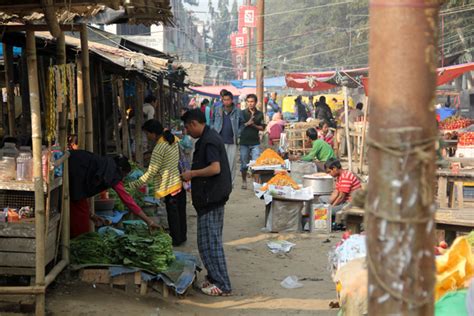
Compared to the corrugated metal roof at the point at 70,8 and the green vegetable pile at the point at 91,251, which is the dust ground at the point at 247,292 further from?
the corrugated metal roof at the point at 70,8

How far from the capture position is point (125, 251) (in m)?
6.95

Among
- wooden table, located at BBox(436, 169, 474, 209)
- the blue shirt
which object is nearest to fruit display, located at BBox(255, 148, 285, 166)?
the blue shirt

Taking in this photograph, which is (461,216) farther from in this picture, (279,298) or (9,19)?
(9,19)

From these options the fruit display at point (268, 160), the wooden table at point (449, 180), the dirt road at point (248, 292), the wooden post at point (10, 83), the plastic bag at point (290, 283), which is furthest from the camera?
the fruit display at point (268, 160)

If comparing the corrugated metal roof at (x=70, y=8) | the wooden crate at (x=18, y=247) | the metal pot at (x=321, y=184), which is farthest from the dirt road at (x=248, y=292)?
the corrugated metal roof at (x=70, y=8)

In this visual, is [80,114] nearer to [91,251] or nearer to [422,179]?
[91,251]

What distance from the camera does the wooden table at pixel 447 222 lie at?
720cm

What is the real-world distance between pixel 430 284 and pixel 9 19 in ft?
16.1

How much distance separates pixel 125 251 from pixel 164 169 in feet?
7.48

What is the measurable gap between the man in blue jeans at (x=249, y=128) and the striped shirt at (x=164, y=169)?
221 inches

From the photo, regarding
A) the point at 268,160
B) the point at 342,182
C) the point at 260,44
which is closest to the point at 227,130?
the point at 268,160

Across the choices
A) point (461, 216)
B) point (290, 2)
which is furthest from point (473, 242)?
point (290, 2)

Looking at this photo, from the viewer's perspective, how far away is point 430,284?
239 cm

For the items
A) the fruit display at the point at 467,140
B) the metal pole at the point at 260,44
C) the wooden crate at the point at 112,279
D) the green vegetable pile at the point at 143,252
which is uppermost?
the metal pole at the point at 260,44
